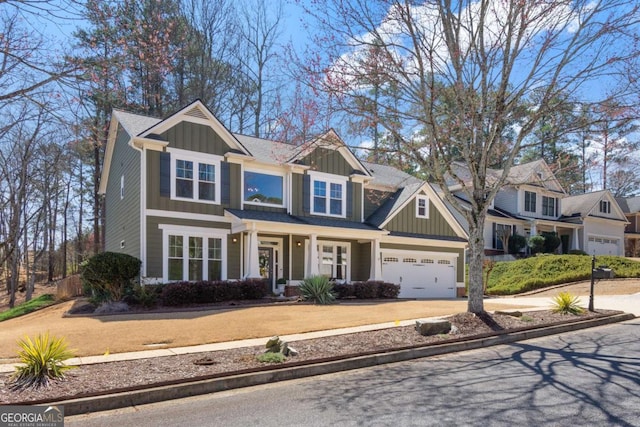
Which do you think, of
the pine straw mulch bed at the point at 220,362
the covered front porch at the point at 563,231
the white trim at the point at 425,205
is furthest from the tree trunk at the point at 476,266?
the covered front porch at the point at 563,231

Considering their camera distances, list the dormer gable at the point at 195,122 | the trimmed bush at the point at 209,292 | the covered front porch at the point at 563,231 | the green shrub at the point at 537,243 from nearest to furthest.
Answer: the trimmed bush at the point at 209,292 → the dormer gable at the point at 195,122 → the green shrub at the point at 537,243 → the covered front porch at the point at 563,231

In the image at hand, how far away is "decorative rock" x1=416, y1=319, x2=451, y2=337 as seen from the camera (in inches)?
376

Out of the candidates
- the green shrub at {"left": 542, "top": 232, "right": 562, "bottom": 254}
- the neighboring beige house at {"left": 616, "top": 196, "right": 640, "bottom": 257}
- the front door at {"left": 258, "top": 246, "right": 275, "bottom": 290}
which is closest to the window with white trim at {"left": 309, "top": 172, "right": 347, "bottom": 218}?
the front door at {"left": 258, "top": 246, "right": 275, "bottom": 290}

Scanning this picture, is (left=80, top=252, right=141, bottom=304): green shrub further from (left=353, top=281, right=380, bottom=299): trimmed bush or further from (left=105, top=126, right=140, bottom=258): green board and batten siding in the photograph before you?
(left=353, top=281, right=380, bottom=299): trimmed bush

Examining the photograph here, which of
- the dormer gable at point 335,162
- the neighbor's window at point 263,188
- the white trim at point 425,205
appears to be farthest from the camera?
the white trim at point 425,205

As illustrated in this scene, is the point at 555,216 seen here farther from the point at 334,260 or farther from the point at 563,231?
the point at 334,260

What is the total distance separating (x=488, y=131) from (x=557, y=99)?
1831mm

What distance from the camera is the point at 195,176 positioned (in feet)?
57.7

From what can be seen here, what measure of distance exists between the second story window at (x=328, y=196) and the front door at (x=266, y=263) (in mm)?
2662

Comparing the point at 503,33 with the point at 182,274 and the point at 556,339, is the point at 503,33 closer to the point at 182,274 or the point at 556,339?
the point at 556,339

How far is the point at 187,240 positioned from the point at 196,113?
4.76 meters

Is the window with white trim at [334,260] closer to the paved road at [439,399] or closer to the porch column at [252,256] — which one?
the porch column at [252,256]

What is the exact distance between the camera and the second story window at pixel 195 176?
56.4ft

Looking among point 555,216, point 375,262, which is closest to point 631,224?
point 555,216
